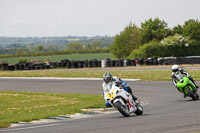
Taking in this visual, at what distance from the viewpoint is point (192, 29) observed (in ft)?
263

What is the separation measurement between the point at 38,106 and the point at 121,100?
5.94 meters

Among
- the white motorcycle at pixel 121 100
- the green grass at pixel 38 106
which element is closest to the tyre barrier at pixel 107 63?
the green grass at pixel 38 106

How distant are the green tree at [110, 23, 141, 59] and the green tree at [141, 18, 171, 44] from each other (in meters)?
5.68

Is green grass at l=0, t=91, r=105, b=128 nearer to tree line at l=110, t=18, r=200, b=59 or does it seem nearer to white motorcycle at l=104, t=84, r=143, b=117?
white motorcycle at l=104, t=84, r=143, b=117

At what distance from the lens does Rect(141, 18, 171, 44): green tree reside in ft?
286

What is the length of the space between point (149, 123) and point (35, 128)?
9.60 feet

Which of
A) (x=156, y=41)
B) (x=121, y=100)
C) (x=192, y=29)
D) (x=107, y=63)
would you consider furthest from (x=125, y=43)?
(x=121, y=100)

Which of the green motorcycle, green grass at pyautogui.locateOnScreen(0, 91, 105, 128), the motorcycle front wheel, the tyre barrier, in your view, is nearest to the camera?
the motorcycle front wheel

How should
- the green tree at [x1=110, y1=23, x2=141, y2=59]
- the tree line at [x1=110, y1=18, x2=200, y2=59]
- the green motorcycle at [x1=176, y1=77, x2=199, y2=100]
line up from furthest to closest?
the green tree at [x1=110, y1=23, x2=141, y2=59]
the tree line at [x1=110, y1=18, x2=200, y2=59]
the green motorcycle at [x1=176, y1=77, x2=199, y2=100]

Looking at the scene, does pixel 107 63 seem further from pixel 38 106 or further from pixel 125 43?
pixel 38 106

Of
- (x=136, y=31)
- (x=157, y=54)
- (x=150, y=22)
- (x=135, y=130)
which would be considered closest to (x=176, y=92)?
(x=135, y=130)

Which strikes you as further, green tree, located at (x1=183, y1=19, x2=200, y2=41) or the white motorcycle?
green tree, located at (x1=183, y1=19, x2=200, y2=41)

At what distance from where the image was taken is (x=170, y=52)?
65.6 m

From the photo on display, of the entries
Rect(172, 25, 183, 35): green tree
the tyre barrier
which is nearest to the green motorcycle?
the tyre barrier
